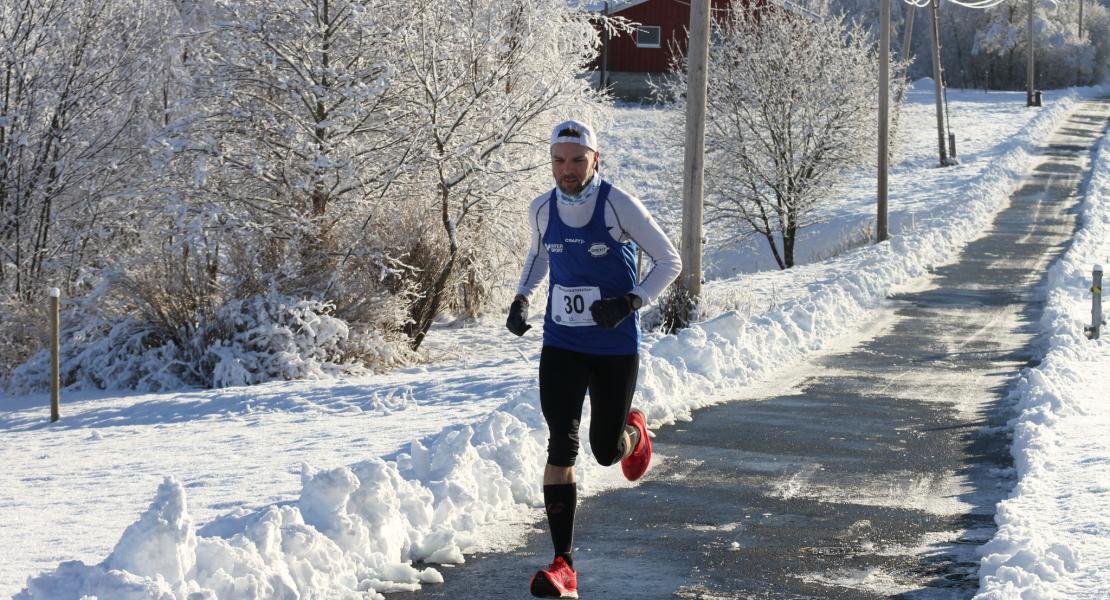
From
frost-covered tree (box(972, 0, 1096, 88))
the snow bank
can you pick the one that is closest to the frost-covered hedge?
the snow bank

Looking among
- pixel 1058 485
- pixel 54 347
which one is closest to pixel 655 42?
pixel 54 347

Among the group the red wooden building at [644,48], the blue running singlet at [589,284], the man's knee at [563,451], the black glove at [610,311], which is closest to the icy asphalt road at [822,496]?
the man's knee at [563,451]

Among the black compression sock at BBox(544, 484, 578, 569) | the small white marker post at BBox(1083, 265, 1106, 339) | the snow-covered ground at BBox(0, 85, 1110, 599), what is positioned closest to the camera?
the snow-covered ground at BBox(0, 85, 1110, 599)

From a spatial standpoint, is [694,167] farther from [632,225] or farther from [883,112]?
[883,112]

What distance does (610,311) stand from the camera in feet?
19.2

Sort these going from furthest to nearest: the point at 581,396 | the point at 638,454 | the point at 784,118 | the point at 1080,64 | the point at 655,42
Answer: the point at 1080,64
the point at 655,42
the point at 784,118
the point at 638,454
the point at 581,396

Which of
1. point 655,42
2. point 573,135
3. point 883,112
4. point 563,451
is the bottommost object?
point 563,451

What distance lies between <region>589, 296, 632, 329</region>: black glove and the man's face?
1.87 feet

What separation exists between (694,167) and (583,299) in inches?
419

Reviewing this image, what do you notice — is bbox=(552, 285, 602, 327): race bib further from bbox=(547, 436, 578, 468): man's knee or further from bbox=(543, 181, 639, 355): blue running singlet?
bbox=(547, 436, 578, 468): man's knee

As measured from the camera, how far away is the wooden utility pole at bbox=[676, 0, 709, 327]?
642 inches

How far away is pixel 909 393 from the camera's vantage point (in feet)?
40.5

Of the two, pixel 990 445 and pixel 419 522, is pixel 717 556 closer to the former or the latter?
pixel 419 522

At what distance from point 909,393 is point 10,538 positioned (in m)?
8.24
